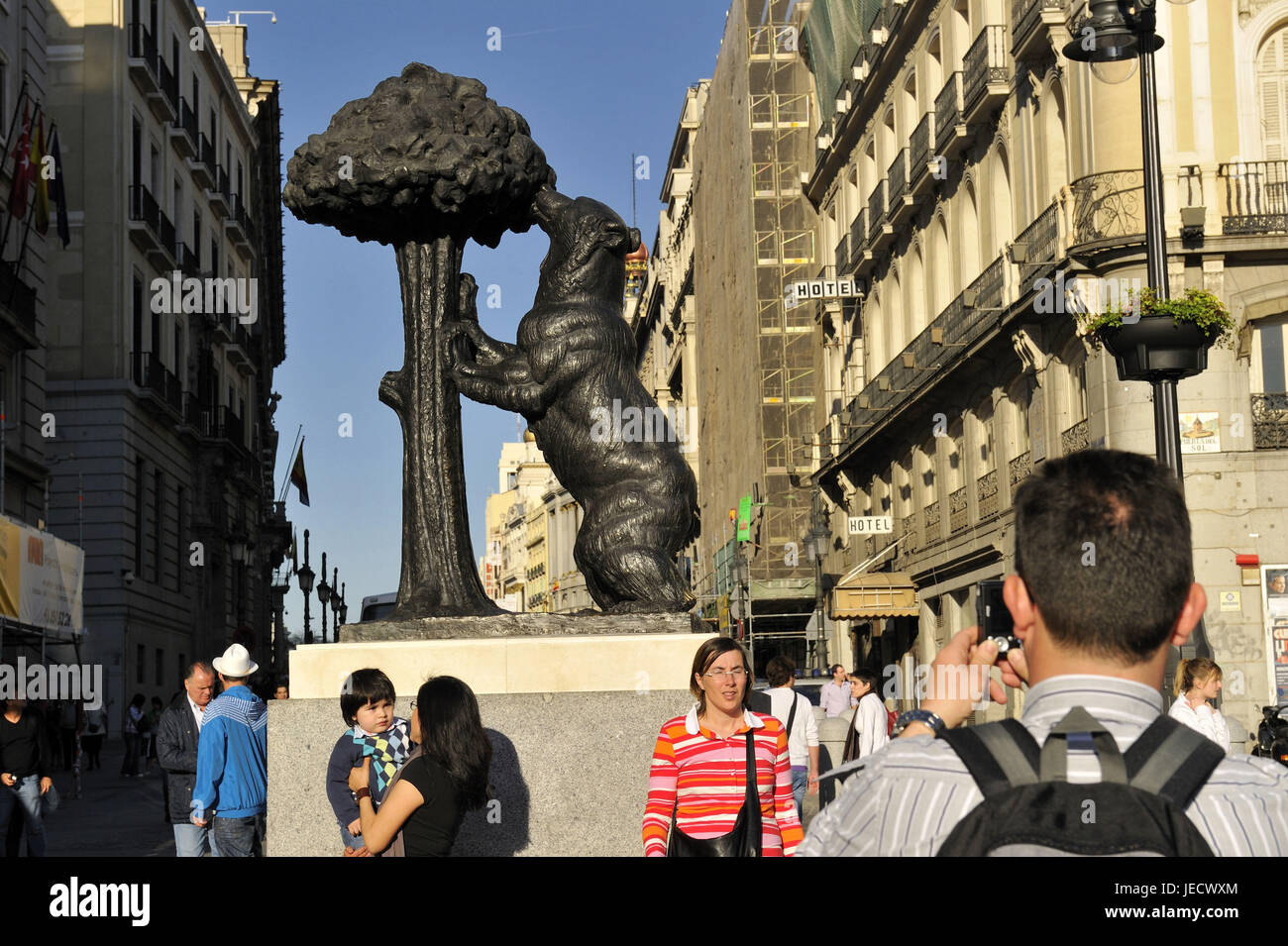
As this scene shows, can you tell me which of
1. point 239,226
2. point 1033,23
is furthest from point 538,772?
point 239,226

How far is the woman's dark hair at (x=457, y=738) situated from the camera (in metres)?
5.09

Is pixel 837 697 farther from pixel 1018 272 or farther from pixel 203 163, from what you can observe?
pixel 203 163

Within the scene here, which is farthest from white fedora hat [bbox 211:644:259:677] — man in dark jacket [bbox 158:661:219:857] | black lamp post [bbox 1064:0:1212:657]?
black lamp post [bbox 1064:0:1212:657]

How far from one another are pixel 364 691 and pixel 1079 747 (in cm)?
477

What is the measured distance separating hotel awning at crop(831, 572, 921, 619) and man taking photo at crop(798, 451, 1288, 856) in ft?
112

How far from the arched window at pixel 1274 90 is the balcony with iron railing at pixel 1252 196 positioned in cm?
86


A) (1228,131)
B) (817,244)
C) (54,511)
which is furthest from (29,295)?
(817,244)

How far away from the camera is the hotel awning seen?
35.9m

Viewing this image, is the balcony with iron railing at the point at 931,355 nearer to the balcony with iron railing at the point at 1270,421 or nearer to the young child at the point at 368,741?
the balcony with iron railing at the point at 1270,421

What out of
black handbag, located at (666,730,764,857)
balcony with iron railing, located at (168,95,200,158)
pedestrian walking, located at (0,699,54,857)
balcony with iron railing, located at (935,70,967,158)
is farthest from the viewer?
balcony with iron railing, located at (168,95,200,158)

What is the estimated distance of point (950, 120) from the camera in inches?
1297

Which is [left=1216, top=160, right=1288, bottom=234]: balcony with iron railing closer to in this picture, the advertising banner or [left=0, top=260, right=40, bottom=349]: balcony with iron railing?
the advertising banner

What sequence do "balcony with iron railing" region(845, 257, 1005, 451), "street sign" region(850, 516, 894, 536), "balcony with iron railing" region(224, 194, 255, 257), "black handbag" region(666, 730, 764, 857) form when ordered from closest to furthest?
"black handbag" region(666, 730, 764, 857) → "balcony with iron railing" region(845, 257, 1005, 451) → "street sign" region(850, 516, 894, 536) → "balcony with iron railing" region(224, 194, 255, 257)

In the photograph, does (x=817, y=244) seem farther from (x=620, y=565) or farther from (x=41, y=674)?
(x=620, y=565)
